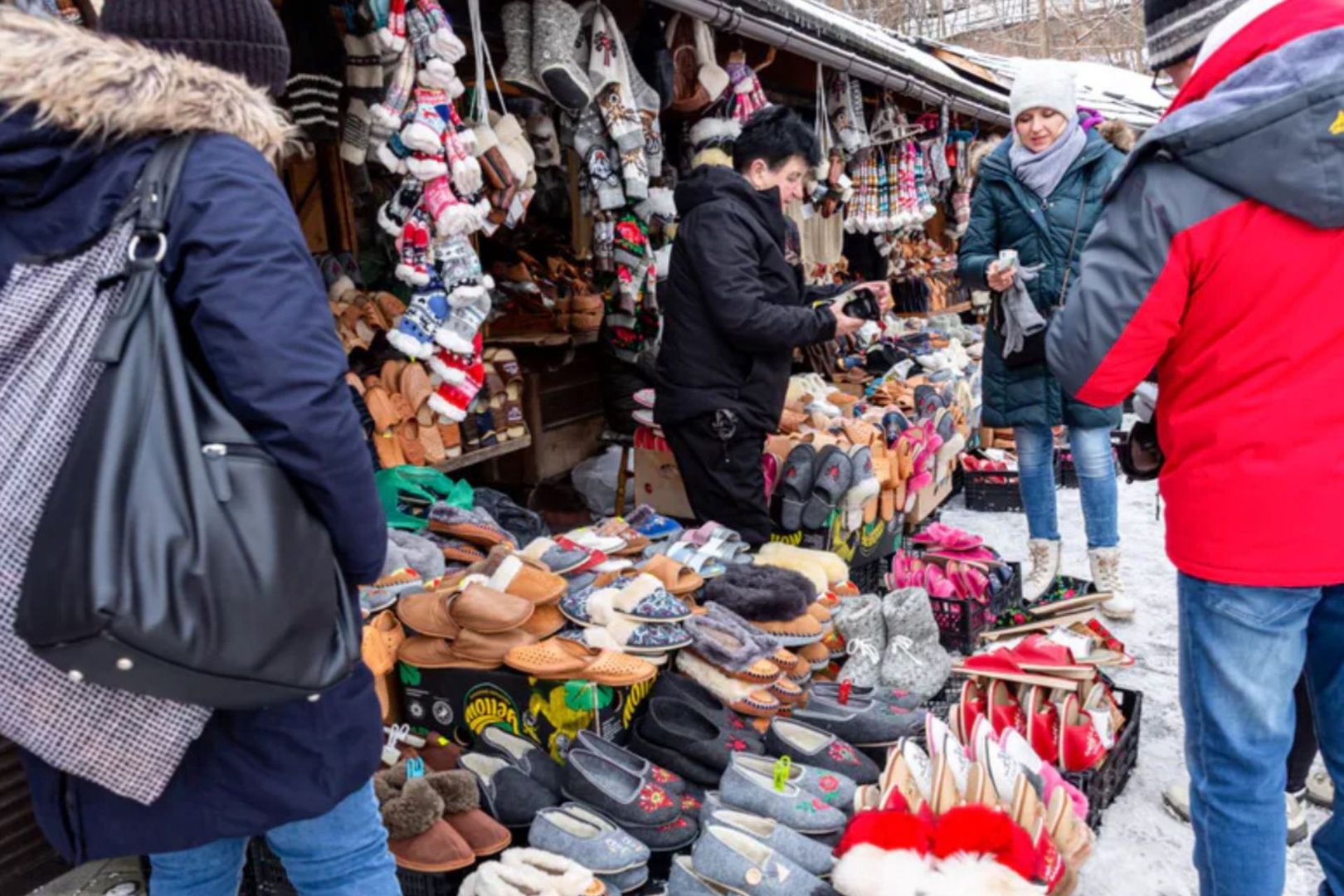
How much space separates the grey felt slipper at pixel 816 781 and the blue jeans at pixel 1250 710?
790mm

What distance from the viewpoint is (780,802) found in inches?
89.0

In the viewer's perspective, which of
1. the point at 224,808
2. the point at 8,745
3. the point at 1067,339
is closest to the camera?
the point at 224,808

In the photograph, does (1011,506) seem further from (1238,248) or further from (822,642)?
(1238,248)

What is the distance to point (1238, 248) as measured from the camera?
1597 millimetres

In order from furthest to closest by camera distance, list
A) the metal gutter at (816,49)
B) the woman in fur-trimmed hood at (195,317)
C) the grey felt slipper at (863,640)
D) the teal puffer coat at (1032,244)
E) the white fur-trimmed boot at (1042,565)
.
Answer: the white fur-trimmed boot at (1042,565) → the metal gutter at (816,49) → the teal puffer coat at (1032,244) → the grey felt slipper at (863,640) → the woman in fur-trimmed hood at (195,317)

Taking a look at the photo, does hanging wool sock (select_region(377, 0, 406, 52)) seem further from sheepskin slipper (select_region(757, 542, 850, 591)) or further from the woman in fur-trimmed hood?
sheepskin slipper (select_region(757, 542, 850, 591))

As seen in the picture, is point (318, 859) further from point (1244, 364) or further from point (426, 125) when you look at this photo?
point (426, 125)

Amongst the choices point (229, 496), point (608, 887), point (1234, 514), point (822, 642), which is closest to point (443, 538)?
point (822, 642)

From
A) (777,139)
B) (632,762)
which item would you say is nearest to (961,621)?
(632,762)

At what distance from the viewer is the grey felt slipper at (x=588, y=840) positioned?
2.09 metres

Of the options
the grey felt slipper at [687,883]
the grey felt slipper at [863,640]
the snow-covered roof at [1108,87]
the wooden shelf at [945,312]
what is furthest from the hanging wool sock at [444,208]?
the snow-covered roof at [1108,87]

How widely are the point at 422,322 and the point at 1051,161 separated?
2.39 meters

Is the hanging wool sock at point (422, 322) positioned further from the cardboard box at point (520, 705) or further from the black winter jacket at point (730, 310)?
the cardboard box at point (520, 705)

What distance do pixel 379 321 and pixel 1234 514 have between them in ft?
9.71
